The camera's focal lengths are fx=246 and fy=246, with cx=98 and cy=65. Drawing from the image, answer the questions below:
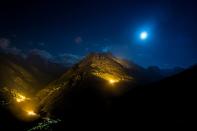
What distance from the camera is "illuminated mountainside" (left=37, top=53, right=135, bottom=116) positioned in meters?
120

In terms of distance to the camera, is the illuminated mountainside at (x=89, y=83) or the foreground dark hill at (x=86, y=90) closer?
the foreground dark hill at (x=86, y=90)

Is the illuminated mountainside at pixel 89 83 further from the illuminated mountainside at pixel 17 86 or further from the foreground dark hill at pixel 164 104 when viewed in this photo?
the foreground dark hill at pixel 164 104

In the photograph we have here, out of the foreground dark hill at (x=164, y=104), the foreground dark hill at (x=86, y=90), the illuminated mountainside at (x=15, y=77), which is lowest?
the foreground dark hill at (x=164, y=104)

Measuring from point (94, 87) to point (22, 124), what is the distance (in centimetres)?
4197

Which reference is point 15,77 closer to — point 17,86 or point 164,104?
point 17,86

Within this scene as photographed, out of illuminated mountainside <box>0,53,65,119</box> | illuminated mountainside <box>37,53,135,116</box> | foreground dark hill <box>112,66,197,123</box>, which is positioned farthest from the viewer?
illuminated mountainside <box>0,53,65,119</box>

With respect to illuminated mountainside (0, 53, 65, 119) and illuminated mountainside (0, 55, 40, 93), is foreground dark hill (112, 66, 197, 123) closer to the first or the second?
illuminated mountainside (0, 53, 65, 119)

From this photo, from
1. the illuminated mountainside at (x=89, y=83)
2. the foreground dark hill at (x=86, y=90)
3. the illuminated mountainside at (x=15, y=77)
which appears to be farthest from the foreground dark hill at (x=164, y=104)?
the illuminated mountainside at (x=15, y=77)

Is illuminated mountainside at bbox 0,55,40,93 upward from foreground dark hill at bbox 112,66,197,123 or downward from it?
upward

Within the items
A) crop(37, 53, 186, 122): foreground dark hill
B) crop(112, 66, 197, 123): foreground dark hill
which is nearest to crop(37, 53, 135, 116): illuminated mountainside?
crop(37, 53, 186, 122): foreground dark hill

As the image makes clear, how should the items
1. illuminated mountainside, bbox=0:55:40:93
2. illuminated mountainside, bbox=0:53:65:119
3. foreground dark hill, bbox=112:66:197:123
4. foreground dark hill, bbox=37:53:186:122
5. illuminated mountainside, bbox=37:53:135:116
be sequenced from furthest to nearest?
illuminated mountainside, bbox=0:55:40:93 < illuminated mountainside, bbox=0:53:65:119 < illuminated mountainside, bbox=37:53:135:116 < foreground dark hill, bbox=37:53:186:122 < foreground dark hill, bbox=112:66:197:123

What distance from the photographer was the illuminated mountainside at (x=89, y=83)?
393 feet

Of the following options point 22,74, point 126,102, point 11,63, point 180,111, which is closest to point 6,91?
point 22,74

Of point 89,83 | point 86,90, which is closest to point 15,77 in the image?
point 89,83
